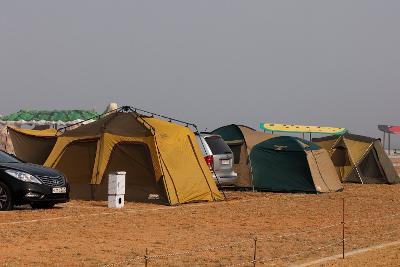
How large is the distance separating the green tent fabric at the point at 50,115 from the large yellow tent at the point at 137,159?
1568 inches

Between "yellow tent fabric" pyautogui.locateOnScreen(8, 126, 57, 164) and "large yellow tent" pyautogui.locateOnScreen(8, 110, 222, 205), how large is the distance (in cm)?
120

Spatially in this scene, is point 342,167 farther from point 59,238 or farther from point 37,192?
point 59,238

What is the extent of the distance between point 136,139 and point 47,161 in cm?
290

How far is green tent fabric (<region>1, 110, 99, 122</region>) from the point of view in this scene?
2343 inches

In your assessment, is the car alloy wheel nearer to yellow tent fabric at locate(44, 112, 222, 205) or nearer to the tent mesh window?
yellow tent fabric at locate(44, 112, 222, 205)

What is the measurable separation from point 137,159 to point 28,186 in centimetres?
377

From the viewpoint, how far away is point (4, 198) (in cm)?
1499

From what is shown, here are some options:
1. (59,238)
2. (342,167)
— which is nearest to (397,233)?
(59,238)

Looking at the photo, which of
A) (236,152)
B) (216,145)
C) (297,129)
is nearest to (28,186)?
(216,145)

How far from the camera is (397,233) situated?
502 inches

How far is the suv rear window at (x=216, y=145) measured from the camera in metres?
20.9

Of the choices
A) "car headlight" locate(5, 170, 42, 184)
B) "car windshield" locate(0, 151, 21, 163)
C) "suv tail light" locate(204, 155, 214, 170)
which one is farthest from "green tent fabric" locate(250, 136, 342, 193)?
"car headlight" locate(5, 170, 42, 184)

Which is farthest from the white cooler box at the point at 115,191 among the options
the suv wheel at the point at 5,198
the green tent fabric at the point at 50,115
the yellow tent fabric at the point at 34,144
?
the green tent fabric at the point at 50,115

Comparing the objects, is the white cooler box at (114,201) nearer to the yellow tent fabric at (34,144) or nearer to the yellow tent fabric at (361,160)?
the yellow tent fabric at (34,144)
